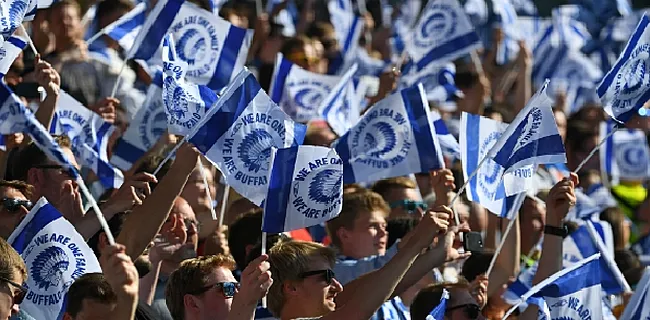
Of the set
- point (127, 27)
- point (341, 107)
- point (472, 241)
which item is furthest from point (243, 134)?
point (341, 107)

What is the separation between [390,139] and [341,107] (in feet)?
6.36

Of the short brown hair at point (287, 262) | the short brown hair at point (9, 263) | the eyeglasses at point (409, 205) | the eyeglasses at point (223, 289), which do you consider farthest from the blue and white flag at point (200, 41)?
the short brown hair at point (9, 263)

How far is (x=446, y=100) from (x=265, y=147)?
6313 millimetres

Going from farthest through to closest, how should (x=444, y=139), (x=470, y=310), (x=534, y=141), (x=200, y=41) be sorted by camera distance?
(x=444, y=139), (x=200, y=41), (x=534, y=141), (x=470, y=310)

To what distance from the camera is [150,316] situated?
6395 mm

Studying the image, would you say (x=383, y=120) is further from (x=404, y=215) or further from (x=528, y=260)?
(x=528, y=260)

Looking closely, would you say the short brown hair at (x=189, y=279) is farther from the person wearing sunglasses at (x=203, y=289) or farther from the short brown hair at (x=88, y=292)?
the short brown hair at (x=88, y=292)

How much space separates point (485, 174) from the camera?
7766 millimetres

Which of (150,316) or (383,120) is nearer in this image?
(150,316)

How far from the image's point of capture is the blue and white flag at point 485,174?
25.4ft

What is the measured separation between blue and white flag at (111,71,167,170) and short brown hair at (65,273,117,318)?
9.87 ft

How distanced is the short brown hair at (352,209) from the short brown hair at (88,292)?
90.7 inches

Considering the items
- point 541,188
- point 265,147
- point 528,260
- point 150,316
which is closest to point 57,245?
point 150,316

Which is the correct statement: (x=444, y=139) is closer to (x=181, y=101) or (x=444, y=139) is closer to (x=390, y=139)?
(x=390, y=139)
